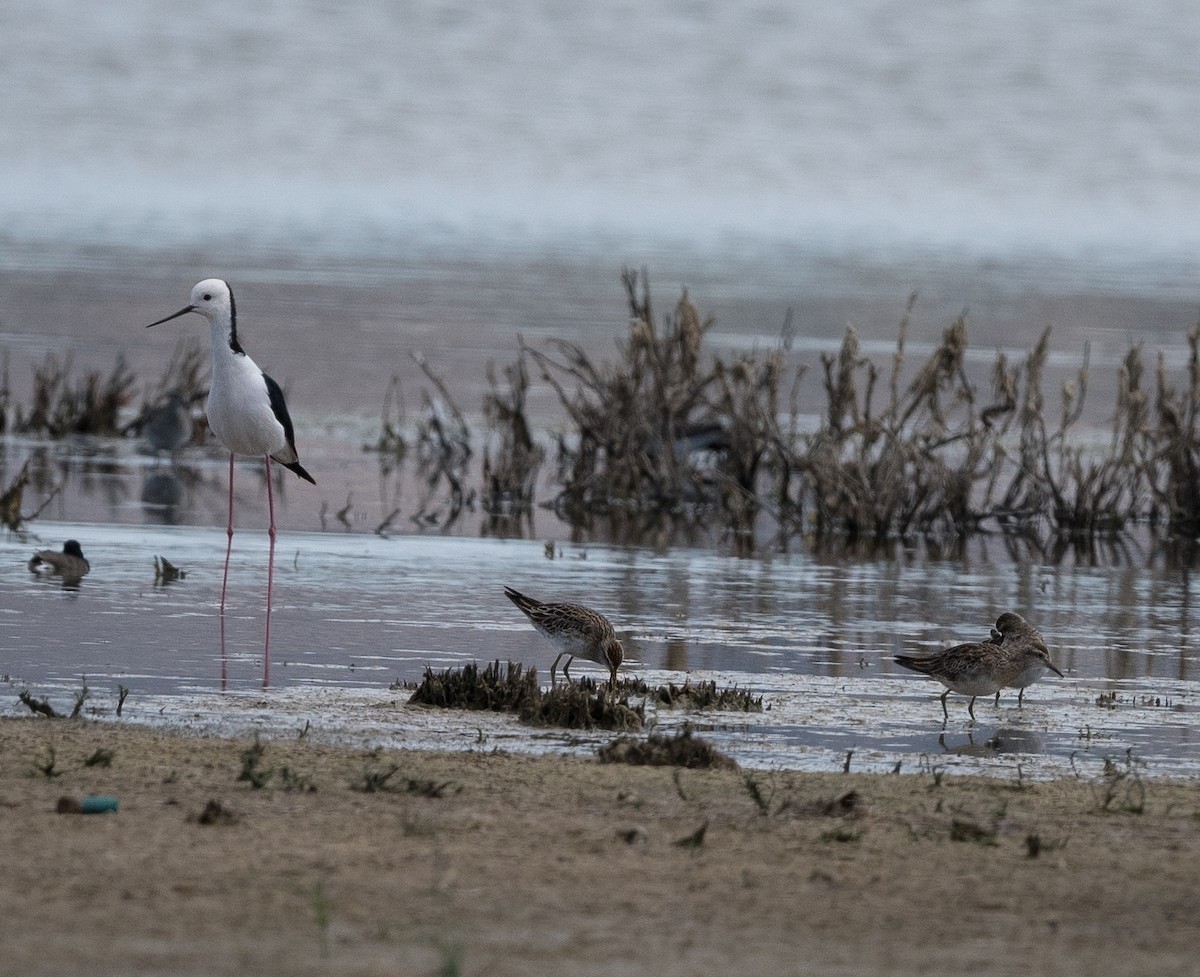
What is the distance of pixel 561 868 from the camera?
661 centimetres

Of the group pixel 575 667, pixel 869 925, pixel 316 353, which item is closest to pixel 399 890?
pixel 869 925

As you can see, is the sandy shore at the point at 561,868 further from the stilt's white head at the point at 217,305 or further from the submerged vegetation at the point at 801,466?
the submerged vegetation at the point at 801,466

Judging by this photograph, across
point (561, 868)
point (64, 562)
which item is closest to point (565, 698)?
point (561, 868)

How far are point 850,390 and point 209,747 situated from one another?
8436 mm

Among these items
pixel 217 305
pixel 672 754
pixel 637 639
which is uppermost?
pixel 217 305

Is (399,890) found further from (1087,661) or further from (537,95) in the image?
(537,95)

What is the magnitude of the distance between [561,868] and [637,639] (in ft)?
15.1

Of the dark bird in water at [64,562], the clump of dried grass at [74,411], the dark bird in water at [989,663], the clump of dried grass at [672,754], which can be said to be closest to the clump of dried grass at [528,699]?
the clump of dried grass at [672,754]

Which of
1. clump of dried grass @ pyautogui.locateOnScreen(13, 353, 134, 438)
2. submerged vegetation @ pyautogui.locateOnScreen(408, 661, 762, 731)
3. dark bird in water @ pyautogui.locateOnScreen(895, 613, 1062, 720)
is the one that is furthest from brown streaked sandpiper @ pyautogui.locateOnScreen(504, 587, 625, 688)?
clump of dried grass @ pyautogui.locateOnScreen(13, 353, 134, 438)

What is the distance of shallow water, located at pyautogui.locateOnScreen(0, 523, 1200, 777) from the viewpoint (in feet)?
29.2

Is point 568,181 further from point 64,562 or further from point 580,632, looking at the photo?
point 580,632

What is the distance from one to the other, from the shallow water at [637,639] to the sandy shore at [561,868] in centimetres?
72

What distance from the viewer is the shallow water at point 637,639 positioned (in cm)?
891

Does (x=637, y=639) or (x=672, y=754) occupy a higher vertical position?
(x=637, y=639)
